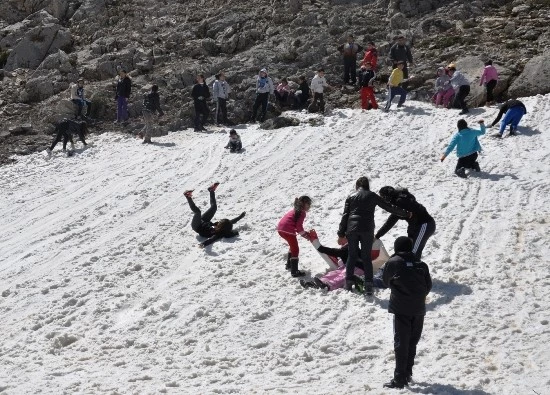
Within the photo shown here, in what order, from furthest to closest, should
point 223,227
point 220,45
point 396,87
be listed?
point 220,45 → point 396,87 → point 223,227

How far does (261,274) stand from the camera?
38.6 ft

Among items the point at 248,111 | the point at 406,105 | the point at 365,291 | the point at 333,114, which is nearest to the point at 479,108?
the point at 406,105

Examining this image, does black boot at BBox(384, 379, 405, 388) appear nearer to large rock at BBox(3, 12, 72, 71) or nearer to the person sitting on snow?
the person sitting on snow

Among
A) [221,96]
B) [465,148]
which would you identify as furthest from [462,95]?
[221,96]

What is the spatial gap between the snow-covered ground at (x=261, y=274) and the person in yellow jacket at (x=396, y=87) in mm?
1209

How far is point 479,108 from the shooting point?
68.3 feet

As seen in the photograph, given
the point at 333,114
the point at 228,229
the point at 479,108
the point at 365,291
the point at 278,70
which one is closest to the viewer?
the point at 365,291

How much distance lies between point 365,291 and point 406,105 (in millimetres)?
12587

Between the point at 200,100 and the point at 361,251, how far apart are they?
13.4 metres

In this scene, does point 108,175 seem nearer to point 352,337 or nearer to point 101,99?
point 101,99

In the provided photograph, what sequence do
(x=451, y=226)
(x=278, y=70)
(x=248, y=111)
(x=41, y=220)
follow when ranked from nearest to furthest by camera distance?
(x=451, y=226) < (x=41, y=220) < (x=248, y=111) < (x=278, y=70)

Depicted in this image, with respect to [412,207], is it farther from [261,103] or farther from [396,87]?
[261,103]

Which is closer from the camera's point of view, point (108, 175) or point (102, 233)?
point (102, 233)

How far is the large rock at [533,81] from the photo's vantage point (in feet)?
68.4
